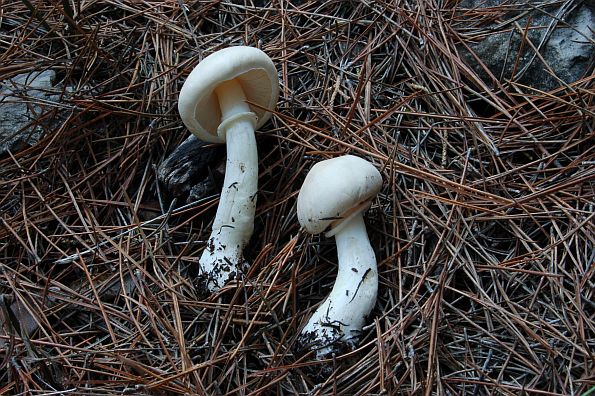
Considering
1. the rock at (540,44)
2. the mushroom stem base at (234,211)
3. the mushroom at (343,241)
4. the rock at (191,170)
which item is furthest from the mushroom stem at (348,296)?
the rock at (540,44)

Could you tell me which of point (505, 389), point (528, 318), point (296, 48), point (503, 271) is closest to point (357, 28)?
point (296, 48)

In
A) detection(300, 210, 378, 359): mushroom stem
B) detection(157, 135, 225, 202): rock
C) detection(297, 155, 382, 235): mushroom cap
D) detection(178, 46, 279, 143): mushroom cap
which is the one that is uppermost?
detection(178, 46, 279, 143): mushroom cap

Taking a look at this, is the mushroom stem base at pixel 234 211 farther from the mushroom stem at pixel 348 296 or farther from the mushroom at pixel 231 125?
the mushroom stem at pixel 348 296

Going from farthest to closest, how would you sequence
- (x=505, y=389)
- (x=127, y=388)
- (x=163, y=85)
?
(x=163, y=85)
(x=127, y=388)
(x=505, y=389)

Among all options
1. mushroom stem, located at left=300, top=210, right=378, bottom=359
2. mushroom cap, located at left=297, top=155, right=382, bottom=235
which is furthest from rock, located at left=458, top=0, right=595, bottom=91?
mushroom stem, located at left=300, top=210, right=378, bottom=359

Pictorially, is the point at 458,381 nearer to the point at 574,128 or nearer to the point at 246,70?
the point at 574,128

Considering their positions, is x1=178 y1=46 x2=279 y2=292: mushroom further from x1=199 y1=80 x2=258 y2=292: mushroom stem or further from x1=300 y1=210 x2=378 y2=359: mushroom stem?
x1=300 y1=210 x2=378 y2=359: mushroom stem

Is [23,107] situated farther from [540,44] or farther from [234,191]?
[540,44]
